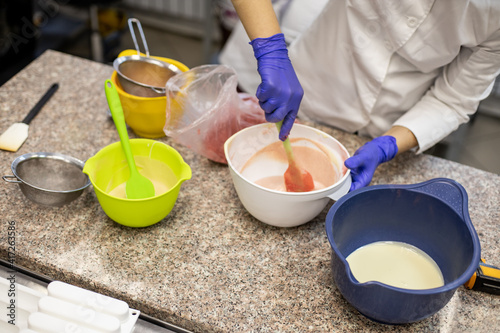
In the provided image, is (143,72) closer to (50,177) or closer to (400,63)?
(50,177)

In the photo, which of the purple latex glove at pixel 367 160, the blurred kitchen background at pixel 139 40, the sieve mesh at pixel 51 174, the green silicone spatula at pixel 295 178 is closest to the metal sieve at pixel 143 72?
the sieve mesh at pixel 51 174

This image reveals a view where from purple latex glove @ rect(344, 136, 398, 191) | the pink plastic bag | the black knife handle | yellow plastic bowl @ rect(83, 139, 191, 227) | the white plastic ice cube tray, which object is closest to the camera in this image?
the white plastic ice cube tray

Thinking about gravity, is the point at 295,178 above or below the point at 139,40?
above

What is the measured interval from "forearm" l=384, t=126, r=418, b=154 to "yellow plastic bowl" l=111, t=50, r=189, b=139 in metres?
0.60

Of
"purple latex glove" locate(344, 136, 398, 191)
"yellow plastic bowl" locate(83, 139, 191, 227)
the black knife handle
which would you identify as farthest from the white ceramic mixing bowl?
the black knife handle

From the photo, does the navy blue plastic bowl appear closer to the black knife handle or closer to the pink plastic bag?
the pink plastic bag

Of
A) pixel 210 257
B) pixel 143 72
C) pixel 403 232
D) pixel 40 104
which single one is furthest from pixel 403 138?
pixel 40 104

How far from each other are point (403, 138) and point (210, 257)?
25.3 inches

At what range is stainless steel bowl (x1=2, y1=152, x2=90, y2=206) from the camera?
3.50 ft

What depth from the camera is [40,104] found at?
55.2 inches

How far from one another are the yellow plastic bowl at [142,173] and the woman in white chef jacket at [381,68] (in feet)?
0.89

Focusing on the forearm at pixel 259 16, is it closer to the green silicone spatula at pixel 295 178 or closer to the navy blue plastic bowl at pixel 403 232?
the green silicone spatula at pixel 295 178

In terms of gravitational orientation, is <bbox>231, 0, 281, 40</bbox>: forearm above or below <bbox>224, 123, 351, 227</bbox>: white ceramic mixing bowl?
above

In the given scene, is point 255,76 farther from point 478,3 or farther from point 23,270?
point 23,270
